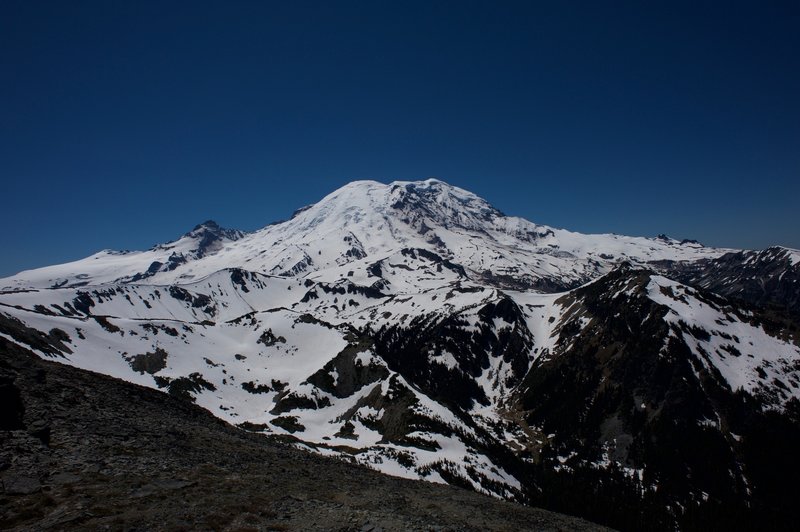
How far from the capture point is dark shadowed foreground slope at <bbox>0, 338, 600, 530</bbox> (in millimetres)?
18703

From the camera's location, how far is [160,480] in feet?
76.7

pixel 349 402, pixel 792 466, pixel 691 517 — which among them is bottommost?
pixel 691 517

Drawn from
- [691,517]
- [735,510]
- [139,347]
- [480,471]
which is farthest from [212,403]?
[735,510]

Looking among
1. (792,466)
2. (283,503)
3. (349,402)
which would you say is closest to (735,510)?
(792,466)

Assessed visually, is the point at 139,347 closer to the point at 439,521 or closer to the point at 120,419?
the point at 120,419

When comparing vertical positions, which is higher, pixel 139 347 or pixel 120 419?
pixel 139 347

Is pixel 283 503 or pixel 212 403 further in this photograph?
pixel 212 403

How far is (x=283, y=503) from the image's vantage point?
24297 mm

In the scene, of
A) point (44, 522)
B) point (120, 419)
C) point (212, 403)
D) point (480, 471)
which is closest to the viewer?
point (44, 522)

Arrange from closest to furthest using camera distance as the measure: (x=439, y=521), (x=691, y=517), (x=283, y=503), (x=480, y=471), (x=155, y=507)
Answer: (x=155, y=507) < (x=283, y=503) < (x=439, y=521) < (x=480, y=471) < (x=691, y=517)

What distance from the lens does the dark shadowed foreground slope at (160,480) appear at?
18703 mm

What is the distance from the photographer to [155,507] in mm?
19750

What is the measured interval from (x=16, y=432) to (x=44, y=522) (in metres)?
9.46

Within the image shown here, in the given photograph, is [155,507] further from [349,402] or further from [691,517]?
[691,517]
